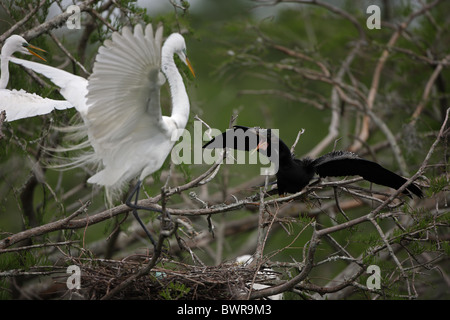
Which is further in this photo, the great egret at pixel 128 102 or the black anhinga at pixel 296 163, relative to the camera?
the black anhinga at pixel 296 163

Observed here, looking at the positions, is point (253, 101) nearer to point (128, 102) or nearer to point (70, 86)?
point (70, 86)

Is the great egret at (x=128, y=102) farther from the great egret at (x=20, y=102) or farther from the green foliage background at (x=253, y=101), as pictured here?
the green foliage background at (x=253, y=101)

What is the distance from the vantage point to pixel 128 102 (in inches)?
110

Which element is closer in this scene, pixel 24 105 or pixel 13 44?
pixel 24 105

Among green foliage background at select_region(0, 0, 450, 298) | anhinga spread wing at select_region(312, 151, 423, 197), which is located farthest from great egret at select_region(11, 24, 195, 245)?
anhinga spread wing at select_region(312, 151, 423, 197)

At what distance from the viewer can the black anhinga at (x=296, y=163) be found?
330 centimetres

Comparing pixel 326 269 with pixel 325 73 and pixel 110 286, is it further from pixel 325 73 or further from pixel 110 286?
pixel 110 286

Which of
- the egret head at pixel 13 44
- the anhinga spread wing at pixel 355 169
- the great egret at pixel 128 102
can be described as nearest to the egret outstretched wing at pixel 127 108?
the great egret at pixel 128 102

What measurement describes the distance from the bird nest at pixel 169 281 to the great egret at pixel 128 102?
1.39ft

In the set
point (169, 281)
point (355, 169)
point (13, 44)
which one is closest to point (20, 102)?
point (13, 44)

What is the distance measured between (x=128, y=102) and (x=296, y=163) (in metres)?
1.21

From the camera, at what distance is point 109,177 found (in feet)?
10.6

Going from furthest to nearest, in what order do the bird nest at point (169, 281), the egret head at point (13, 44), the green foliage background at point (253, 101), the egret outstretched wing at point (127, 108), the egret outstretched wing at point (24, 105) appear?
the green foliage background at point (253, 101)
the egret head at point (13, 44)
the egret outstretched wing at point (24, 105)
the bird nest at point (169, 281)
the egret outstretched wing at point (127, 108)

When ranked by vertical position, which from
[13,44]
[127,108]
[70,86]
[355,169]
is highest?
[13,44]
